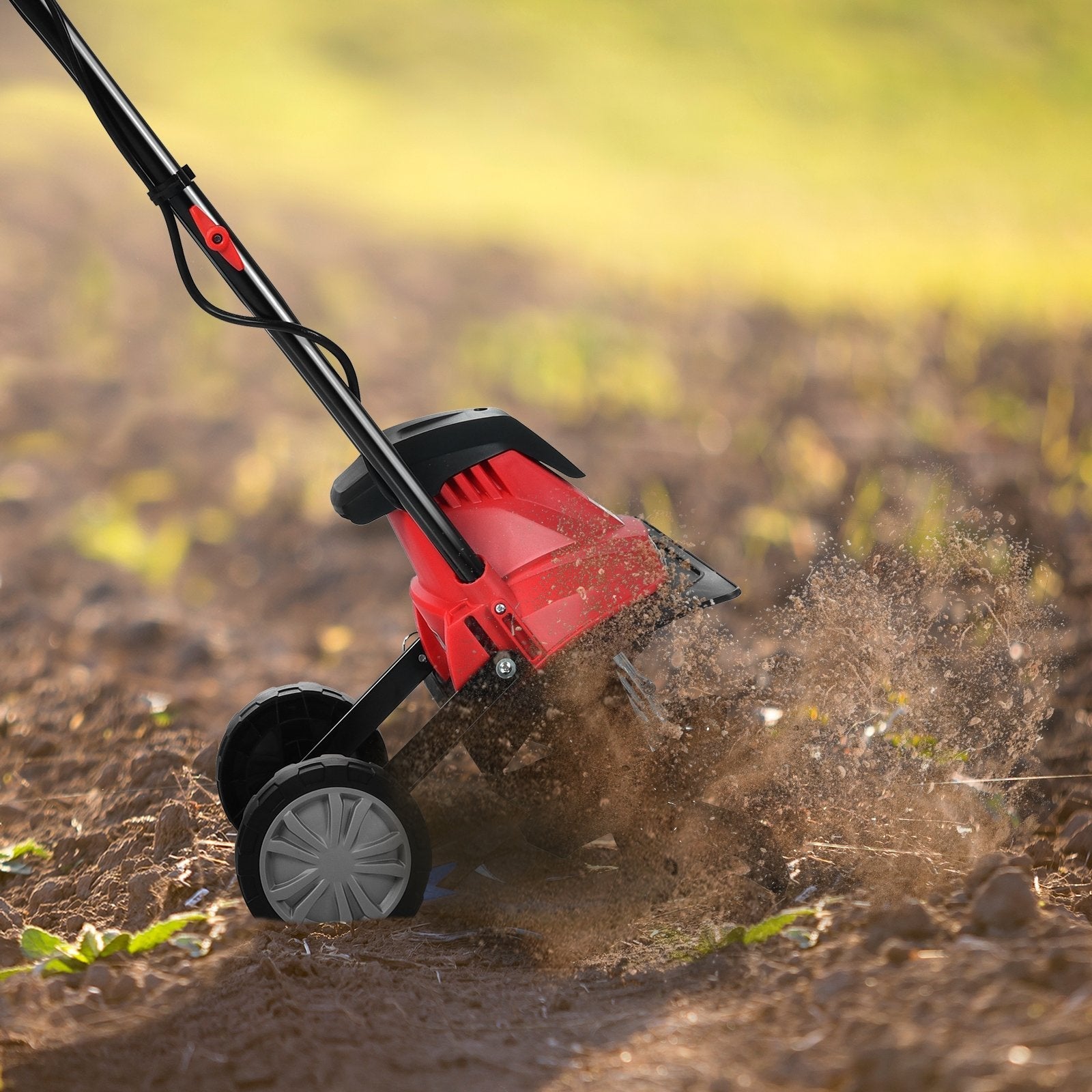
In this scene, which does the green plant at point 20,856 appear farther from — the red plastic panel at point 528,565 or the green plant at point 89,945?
the red plastic panel at point 528,565

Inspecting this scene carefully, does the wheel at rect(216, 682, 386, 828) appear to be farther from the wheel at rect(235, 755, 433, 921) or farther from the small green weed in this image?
the small green weed

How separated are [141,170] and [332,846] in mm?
1573

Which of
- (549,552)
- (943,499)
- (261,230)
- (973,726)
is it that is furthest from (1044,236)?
(549,552)

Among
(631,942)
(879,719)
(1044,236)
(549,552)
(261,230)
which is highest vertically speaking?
(261,230)

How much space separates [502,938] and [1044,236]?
260 inches

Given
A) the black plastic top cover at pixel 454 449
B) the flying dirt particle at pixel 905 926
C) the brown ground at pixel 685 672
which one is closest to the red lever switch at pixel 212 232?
the black plastic top cover at pixel 454 449

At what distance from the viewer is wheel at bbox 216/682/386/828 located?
10.2ft

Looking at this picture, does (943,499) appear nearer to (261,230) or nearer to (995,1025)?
(995,1025)

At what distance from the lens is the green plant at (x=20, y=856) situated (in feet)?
10.4

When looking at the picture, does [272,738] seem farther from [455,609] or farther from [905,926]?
[905,926]

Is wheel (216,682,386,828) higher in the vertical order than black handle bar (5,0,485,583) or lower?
lower

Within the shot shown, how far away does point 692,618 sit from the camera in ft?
9.49

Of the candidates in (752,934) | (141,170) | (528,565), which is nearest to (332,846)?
(528,565)

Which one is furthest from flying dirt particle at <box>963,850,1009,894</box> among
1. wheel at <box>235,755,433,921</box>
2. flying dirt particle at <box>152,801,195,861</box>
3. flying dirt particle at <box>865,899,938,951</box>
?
flying dirt particle at <box>152,801,195,861</box>
